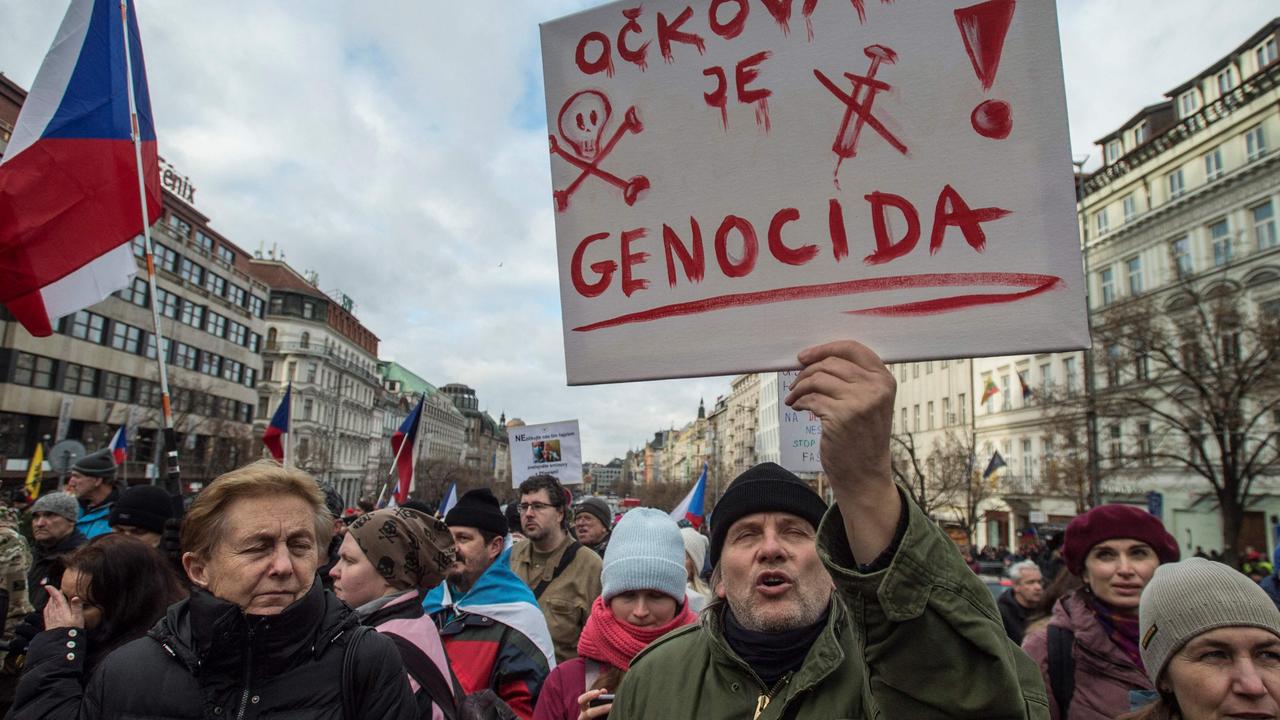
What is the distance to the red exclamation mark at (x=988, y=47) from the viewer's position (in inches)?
67.0

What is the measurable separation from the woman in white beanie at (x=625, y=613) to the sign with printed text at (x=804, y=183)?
4.16ft

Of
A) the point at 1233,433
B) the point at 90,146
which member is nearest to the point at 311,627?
the point at 90,146

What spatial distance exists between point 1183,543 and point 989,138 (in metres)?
35.7

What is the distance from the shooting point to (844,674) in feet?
6.42

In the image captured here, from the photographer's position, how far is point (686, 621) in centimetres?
308

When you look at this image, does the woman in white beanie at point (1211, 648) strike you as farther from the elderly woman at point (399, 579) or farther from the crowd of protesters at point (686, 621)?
the elderly woman at point (399, 579)

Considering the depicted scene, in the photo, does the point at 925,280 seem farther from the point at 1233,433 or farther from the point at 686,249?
the point at 1233,433

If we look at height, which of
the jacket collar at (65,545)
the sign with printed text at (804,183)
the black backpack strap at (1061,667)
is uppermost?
the sign with printed text at (804,183)

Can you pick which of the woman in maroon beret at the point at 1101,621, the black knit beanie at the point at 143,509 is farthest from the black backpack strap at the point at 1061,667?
the black knit beanie at the point at 143,509

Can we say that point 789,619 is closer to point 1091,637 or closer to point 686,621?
point 686,621

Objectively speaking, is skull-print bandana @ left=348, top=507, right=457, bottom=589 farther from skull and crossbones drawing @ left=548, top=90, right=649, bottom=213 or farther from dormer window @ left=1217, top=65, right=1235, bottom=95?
dormer window @ left=1217, top=65, right=1235, bottom=95

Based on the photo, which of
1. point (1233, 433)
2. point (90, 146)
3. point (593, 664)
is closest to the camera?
point (593, 664)

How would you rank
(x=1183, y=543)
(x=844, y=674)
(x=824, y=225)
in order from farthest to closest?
(x=1183, y=543), (x=844, y=674), (x=824, y=225)

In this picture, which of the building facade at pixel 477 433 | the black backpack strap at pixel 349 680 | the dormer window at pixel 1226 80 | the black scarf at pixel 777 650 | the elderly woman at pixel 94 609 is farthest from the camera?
the building facade at pixel 477 433
